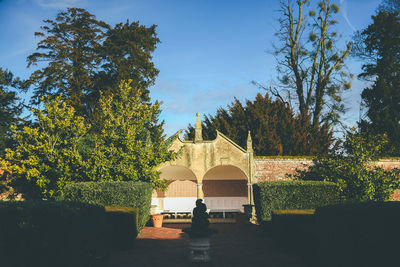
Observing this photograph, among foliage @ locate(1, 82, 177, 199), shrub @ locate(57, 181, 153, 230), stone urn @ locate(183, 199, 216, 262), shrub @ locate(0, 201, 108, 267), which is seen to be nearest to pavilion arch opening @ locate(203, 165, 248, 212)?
foliage @ locate(1, 82, 177, 199)

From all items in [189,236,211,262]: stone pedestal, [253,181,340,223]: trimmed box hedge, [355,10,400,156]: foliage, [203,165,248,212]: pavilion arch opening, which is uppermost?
[355,10,400,156]: foliage

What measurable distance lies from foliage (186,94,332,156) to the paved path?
12396 millimetres

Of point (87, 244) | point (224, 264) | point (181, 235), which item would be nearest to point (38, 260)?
point (87, 244)

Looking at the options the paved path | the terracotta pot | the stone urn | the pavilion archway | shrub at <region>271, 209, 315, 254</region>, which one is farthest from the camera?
the pavilion archway

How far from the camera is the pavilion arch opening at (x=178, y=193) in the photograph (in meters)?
25.7

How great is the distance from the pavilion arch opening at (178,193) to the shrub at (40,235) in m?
→ 18.4

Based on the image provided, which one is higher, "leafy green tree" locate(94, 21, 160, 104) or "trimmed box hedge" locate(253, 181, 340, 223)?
"leafy green tree" locate(94, 21, 160, 104)

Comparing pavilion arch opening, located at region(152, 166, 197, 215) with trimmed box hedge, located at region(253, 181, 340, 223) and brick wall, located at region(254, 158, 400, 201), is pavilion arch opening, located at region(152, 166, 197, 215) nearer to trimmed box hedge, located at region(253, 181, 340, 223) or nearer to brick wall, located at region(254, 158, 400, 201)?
Result: brick wall, located at region(254, 158, 400, 201)

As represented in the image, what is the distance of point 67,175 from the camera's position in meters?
17.4

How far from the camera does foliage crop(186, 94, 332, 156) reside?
2728 centimetres

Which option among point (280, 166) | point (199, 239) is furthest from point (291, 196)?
point (199, 239)

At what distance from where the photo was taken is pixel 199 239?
972cm

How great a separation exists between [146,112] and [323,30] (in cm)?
1894

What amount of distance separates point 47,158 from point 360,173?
1528cm
